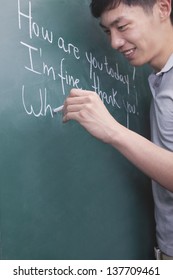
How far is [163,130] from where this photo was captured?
0.99 m

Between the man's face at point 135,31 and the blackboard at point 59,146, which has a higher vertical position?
the man's face at point 135,31

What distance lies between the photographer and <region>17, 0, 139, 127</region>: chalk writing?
878mm

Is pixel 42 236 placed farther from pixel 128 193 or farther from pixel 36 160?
pixel 128 193

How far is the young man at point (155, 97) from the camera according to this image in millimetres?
872

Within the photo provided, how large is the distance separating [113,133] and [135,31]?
0.97 feet

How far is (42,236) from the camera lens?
935mm

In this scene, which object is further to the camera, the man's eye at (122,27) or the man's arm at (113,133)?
the man's eye at (122,27)

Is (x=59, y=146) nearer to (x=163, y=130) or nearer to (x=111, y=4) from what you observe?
(x=163, y=130)

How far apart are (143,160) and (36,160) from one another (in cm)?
26

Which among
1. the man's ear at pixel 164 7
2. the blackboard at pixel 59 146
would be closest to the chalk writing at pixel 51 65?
the blackboard at pixel 59 146

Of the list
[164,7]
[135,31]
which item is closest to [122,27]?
[135,31]

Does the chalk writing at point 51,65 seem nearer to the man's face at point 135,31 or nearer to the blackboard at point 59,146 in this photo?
the blackboard at point 59,146

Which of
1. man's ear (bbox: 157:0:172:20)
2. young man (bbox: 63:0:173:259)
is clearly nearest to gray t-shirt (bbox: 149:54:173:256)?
young man (bbox: 63:0:173:259)

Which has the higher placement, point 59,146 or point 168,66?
point 168,66
